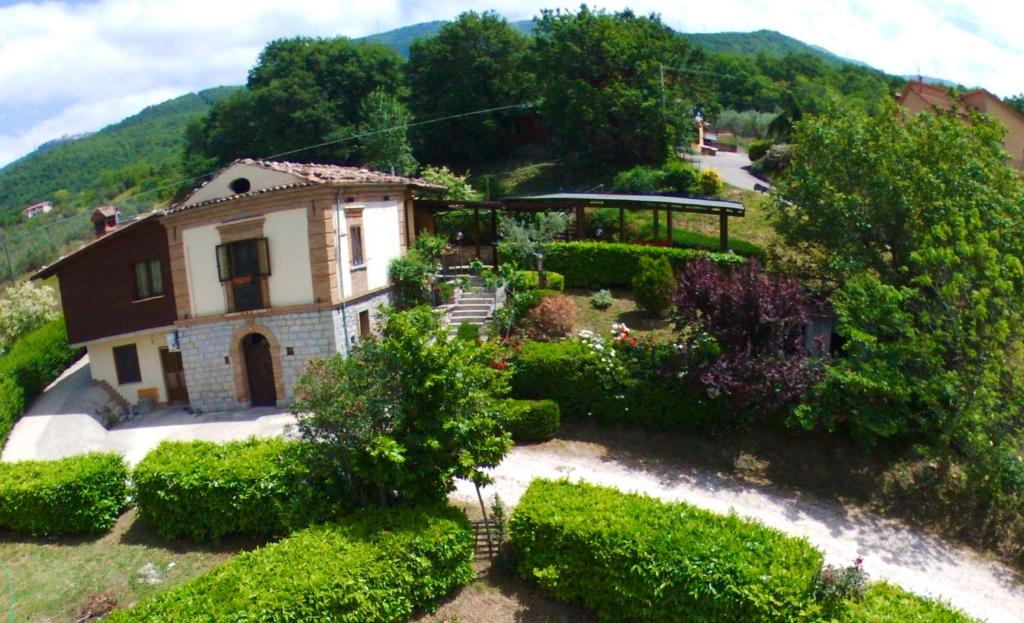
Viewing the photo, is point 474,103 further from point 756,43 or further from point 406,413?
point 756,43

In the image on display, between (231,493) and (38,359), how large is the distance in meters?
15.1

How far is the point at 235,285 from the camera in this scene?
20047 millimetres

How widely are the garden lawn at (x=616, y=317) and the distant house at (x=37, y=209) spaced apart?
70.8m

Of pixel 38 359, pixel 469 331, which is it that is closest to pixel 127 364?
pixel 38 359

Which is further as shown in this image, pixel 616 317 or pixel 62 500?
pixel 616 317

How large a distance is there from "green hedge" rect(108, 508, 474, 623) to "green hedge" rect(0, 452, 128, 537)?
4899 millimetres

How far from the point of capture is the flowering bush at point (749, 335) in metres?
14.0

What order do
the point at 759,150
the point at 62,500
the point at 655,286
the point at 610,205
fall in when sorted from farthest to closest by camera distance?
the point at 759,150, the point at 610,205, the point at 655,286, the point at 62,500

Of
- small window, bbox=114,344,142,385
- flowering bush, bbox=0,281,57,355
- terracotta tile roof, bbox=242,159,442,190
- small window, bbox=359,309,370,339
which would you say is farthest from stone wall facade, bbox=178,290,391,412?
flowering bush, bbox=0,281,57,355

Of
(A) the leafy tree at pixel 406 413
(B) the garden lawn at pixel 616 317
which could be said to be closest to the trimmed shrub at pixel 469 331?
(B) the garden lawn at pixel 616 317

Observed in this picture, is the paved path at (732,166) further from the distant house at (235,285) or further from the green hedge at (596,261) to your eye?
the distant house at (235,285)

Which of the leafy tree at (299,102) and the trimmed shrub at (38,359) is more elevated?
the leafy tree at (299,102)

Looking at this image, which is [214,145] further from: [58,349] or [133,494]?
[133,494]

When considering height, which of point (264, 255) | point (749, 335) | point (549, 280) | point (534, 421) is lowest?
point (534, 421)
